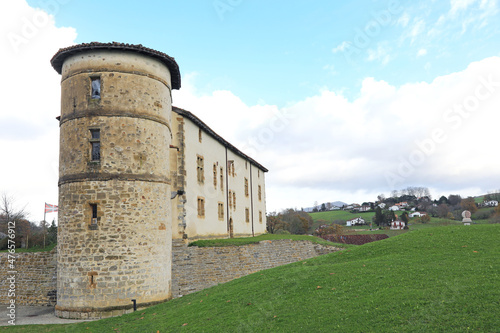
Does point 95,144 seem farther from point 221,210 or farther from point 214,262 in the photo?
point 221,210

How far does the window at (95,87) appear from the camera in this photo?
17.1 metres

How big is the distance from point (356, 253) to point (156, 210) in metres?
9.69

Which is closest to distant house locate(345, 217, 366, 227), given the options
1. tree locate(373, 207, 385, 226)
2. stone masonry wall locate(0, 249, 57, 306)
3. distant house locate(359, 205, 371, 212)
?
tree locate(373, 207, 385, 226)

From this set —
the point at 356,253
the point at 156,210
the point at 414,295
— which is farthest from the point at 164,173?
the point at 414,295

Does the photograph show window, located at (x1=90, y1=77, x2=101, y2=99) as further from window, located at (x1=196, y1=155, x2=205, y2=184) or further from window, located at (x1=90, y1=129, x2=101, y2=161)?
window, located at (x1=196, y1=155, x2=205, y2=184)

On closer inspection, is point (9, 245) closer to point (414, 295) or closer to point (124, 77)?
point (124, 77)

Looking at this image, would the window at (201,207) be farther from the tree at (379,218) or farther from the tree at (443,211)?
the tree at (443,211)

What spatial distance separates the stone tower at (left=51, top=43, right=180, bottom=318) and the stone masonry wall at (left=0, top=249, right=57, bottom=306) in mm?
5317

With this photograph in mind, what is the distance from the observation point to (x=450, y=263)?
1176 centimetres

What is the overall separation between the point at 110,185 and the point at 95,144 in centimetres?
217

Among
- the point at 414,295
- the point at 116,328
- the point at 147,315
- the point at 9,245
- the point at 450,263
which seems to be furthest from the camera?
the point at 9,245

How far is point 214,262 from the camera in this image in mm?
21469

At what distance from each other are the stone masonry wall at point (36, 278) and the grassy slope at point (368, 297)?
21.8ft

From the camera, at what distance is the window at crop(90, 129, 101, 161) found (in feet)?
55.1
